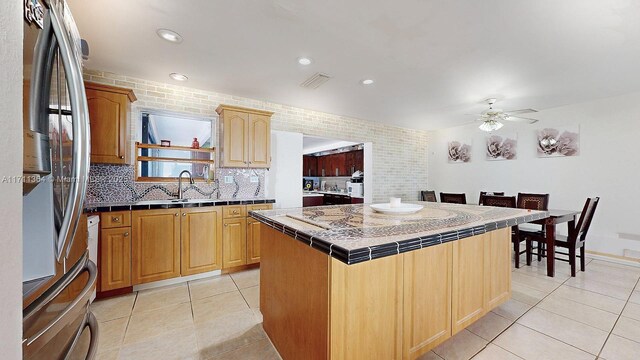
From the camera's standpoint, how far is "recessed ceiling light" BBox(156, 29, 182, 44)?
85.1 inches

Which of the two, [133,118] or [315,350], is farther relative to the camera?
[133,118]

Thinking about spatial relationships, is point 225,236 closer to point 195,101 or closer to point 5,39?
point 195,101

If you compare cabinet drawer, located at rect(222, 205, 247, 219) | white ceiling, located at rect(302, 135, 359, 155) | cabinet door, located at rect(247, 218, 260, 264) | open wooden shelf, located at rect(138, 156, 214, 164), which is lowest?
cabinet door, located at rect(247, 218, 260, 264)

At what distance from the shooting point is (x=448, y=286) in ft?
5.24

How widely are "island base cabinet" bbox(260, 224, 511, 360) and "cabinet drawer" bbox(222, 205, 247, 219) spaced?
1.43 metres

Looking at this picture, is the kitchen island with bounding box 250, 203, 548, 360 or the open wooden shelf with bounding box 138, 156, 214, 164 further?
the open wooden shelf with bounding box 138, 156, 214, 164

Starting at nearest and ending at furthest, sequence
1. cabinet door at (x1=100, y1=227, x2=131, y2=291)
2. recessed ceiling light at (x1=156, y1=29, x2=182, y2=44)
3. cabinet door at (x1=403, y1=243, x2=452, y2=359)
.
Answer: cabinet door at (x1=403, y1=243, x2=452, y2=359) → recessed ceiling light at (x1=156, y1=29, x2=182, y2=44) → cabinet door at (x1=100, y1=227, x2=131, y2=291)

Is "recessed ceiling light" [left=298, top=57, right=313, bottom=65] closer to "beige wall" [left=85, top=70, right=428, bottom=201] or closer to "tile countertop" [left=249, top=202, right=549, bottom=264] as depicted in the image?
"beige wall" [left=85, top=70, right=428, bottom=201]

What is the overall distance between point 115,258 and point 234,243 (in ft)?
3.88

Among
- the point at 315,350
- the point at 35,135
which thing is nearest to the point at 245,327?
the point at 315,350

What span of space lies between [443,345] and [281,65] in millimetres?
2992

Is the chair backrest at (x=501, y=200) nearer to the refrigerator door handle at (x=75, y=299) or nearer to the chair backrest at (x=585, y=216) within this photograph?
the chair backrest at (x=585, y=216)

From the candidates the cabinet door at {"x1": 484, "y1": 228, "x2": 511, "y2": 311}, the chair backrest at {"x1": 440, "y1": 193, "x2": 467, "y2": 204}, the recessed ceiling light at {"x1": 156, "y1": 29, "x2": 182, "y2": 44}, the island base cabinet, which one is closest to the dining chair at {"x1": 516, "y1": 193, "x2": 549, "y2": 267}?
the chair backrest at {"x1": 440, "y1": 193, "x2": 467, "y2": 204}

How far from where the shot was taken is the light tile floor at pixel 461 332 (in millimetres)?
1771
